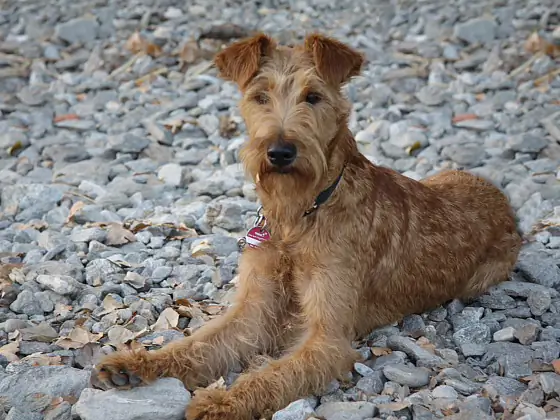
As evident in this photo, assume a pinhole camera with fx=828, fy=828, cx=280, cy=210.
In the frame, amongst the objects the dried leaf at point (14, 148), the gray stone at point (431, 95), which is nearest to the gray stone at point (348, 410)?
the dried leaf at point (14, 148)

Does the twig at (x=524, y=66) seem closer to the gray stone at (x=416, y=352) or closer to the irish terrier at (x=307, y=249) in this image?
the irish terrier at (x=307, y=249)

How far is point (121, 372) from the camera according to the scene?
4.25 m

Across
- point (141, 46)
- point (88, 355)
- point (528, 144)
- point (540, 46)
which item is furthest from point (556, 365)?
point (141, 46)

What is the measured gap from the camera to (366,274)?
16.6ft

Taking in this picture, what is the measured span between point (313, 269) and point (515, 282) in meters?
1.82

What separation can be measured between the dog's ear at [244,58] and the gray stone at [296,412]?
1.96 meters

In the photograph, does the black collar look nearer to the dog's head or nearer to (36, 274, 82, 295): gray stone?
the dog's head

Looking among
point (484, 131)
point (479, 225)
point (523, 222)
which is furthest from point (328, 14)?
point (479, 225)

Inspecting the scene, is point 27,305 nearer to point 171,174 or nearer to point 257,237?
point 257,237

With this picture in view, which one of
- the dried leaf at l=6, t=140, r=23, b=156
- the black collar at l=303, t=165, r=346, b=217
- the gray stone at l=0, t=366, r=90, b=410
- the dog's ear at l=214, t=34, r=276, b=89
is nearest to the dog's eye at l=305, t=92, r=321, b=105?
the dog's ear at l=214, t=34, r=276, b=89

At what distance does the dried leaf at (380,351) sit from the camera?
4.89m

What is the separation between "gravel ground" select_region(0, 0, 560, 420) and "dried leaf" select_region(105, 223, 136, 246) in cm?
2

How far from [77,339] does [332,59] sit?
2259mm

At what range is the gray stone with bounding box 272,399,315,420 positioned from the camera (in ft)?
13.6
